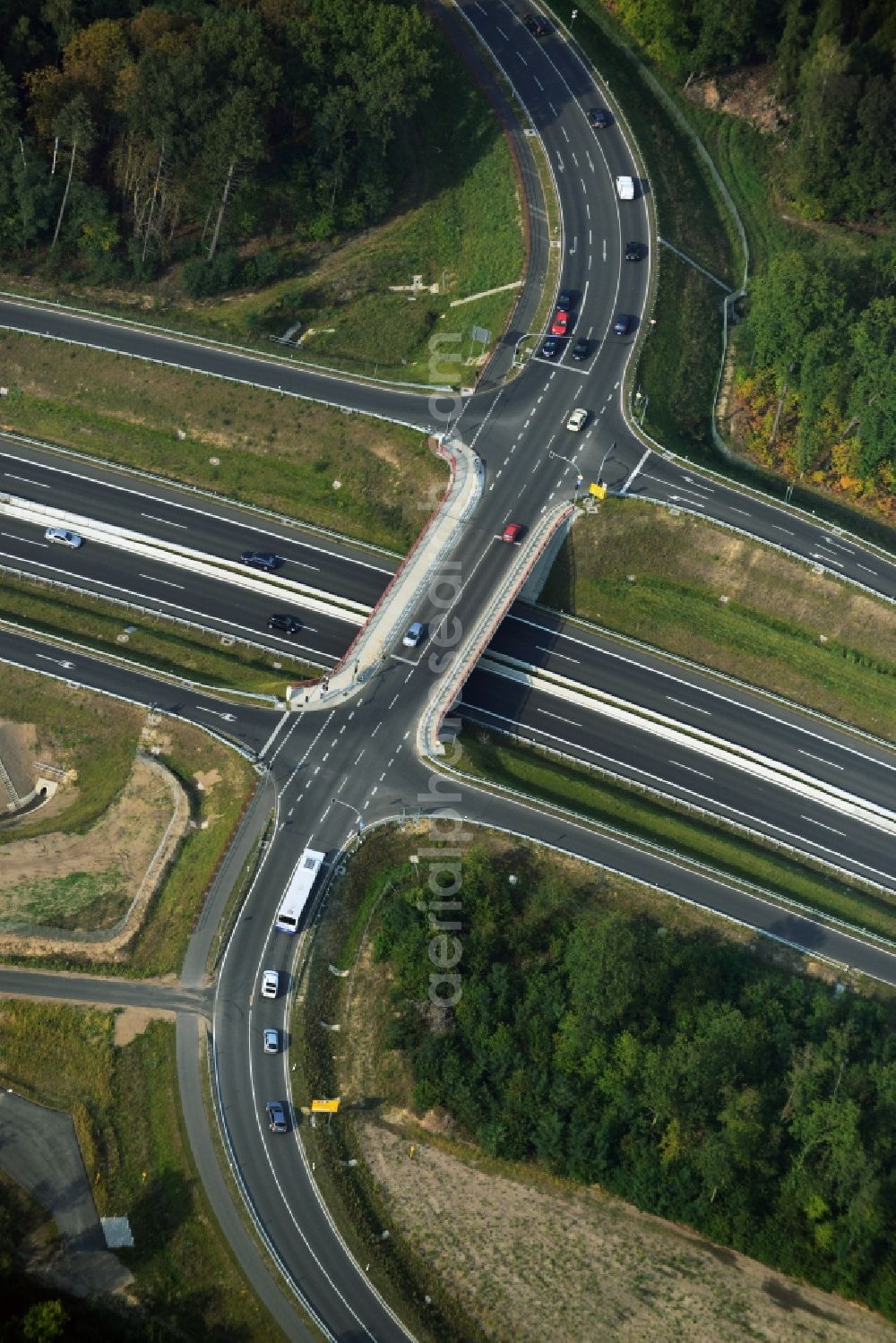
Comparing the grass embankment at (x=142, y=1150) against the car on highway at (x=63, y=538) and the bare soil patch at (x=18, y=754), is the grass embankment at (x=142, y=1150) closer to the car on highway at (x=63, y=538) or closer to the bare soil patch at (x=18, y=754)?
the bare soil patch at (x=18, y=754)

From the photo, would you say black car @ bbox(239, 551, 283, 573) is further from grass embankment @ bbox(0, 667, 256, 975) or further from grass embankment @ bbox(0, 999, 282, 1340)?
grass embankment @ bbox(0, 999, 282, 1340)

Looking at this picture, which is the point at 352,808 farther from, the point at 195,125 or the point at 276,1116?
the point at 195,125

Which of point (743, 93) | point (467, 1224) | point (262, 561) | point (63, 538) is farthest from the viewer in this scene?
point (743, 93)

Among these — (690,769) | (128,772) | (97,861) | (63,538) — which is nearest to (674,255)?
(690,769)

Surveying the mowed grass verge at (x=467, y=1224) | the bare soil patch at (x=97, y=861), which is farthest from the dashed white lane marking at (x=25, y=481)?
the mowed grass verge at (x=467, y=1224)

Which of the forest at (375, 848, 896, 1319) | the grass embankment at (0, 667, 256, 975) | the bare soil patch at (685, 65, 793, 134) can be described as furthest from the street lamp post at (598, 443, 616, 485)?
the bare soil patch at (685, 65, 793, 134)

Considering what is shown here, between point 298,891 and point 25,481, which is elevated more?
point 25,481

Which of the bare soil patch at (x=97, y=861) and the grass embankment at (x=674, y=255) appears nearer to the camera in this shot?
the bare soil patch at (x=97, y=861)
